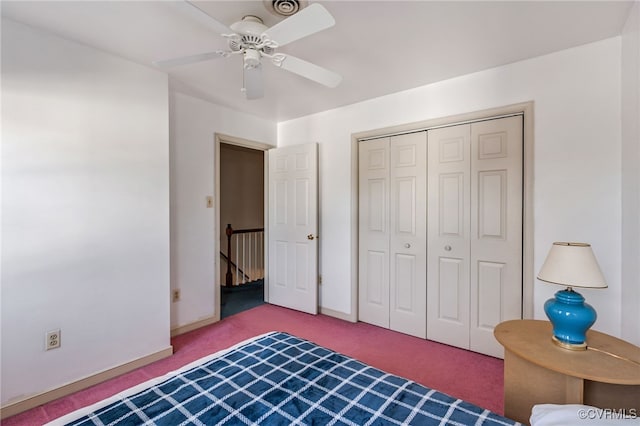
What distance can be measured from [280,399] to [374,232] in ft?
7.43

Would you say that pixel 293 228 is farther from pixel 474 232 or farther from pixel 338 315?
pixel 474 232

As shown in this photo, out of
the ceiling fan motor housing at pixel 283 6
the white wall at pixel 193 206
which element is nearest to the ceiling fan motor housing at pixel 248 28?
the ceiling fan motor housing at pixel 283 6

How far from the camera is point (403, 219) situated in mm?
2998

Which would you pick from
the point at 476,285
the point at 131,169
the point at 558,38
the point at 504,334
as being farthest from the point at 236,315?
the point at 558,38

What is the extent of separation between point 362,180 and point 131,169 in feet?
6.97

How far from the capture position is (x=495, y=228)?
2.49 meters

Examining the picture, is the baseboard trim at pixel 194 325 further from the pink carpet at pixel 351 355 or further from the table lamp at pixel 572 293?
the table lamp at pixel 572 293

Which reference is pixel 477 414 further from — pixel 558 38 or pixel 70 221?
pixel 70 221

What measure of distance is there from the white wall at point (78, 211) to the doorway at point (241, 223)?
198 centimetres

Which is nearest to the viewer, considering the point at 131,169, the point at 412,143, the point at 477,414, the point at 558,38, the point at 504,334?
the point at 477,414

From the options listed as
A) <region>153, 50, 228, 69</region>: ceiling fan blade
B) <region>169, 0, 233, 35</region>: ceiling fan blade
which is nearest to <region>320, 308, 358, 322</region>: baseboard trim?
<region>153, 50, 228, 69</region>: ceiling fan blade

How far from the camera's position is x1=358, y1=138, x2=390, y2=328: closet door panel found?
3129 mm

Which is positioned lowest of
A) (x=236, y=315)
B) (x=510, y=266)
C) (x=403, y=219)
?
(x=236, y=315)

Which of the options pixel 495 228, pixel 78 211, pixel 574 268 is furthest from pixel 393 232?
pixel 78 211
